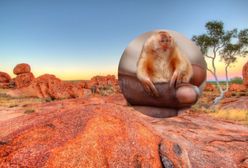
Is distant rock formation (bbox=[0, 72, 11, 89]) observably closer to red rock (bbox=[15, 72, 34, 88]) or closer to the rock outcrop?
red rock (bbox=[15, 72, 34, 88])

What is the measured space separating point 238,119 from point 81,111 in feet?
27.2

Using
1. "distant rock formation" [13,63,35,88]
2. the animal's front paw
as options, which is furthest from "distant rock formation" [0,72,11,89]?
the animal's front paw

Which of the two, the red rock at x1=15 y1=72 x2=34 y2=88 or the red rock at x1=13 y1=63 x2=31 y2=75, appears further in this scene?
the red rock at x1=13 y1=63 x2=31 y2=75

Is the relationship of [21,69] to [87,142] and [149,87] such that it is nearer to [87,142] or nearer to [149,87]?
[149,87]

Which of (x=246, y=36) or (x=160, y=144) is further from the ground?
(x=246, y=36)

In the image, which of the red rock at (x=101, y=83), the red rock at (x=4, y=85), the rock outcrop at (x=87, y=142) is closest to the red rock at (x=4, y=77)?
the red rock at (x=4, y=85)

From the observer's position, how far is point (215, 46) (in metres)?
22.8

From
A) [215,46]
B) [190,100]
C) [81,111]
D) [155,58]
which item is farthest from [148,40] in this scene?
[215,46]

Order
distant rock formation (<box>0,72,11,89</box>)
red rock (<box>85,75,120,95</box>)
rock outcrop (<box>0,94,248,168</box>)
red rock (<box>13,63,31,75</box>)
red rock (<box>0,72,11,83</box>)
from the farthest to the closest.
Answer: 1. red rock (<box>0,72,11,83</box>)
2. distant rock formation (<box>0,72,11,89</box>)
3. red rock (<box>13,63,31,75</box>)
4. red rock (<box>85,75,120,95</box>)
5. rock outcrop (<box>0,94,248,168</box>)

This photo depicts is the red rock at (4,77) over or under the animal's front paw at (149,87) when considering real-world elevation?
under

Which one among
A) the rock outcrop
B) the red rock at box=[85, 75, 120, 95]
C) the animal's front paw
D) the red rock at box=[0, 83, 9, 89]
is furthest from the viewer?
the red rock at box=[0, 83, 9, 89]

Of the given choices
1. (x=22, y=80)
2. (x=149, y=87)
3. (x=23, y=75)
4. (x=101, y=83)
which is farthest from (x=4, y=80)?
(x=149, y=87)

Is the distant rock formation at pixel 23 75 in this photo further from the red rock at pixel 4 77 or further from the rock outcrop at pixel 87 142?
the rock outcrop at pixel 87 142

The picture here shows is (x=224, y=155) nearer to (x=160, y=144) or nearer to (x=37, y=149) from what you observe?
(x=160, y=144)
